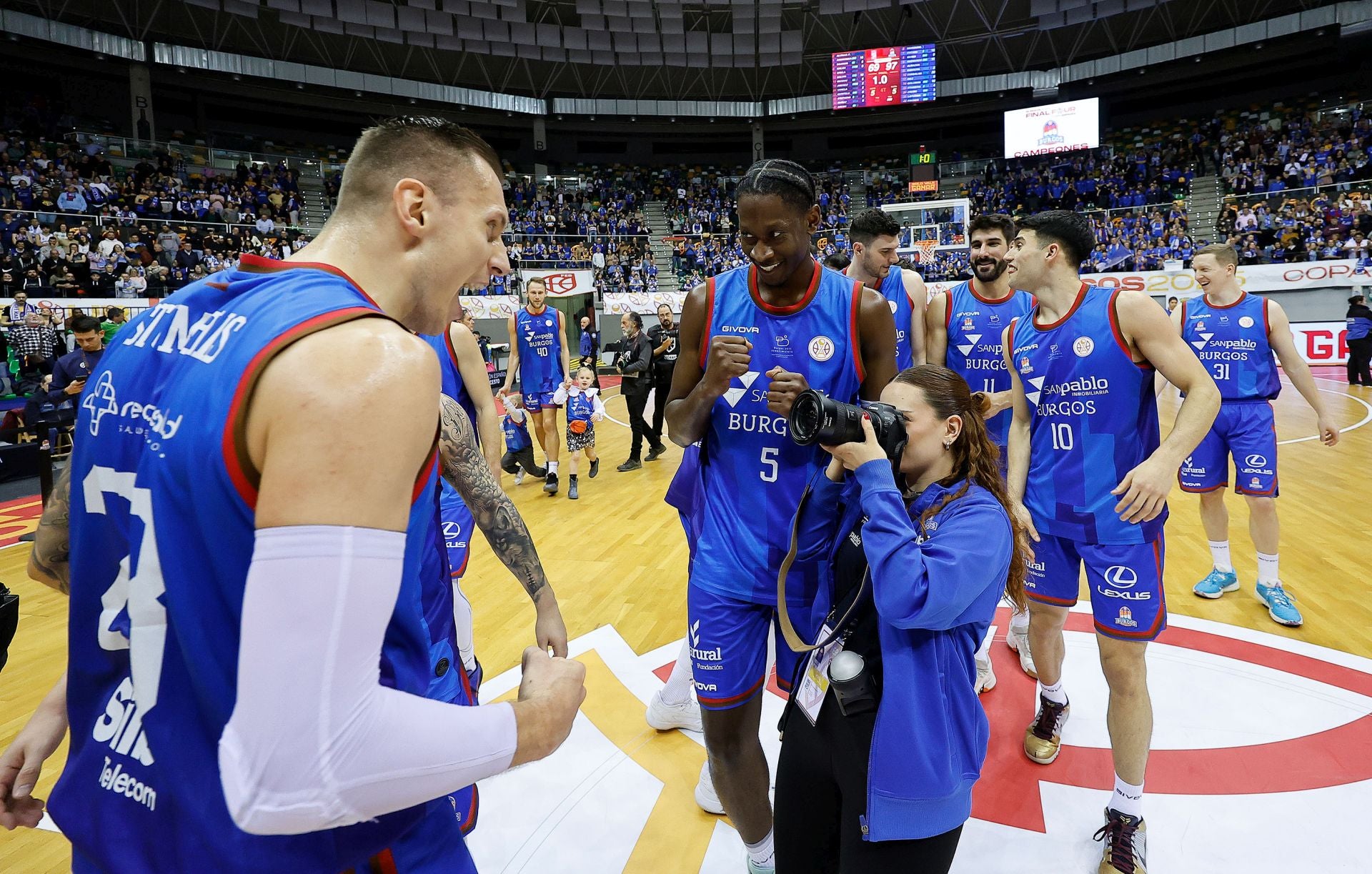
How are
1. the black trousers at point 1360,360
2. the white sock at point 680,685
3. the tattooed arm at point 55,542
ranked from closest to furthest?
1. the tattooed arm at point 55,542
2. the white sock at point 680,685
3. the black trousers at point 1360,360

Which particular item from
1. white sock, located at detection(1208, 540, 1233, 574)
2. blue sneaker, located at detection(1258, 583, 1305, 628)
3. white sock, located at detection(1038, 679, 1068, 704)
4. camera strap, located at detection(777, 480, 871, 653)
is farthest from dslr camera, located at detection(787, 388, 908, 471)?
white sock, located at detection(1208, 540, 1233, 574)

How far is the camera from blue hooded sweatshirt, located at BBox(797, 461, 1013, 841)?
5.14 ft

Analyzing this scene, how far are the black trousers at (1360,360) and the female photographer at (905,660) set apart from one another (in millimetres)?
15657

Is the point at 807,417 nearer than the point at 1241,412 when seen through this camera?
Yes

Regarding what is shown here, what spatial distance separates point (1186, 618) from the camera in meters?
4.21

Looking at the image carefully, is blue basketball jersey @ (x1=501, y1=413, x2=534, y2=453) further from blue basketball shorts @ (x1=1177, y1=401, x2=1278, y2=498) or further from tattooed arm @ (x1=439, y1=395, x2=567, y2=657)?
tattooed arm @ (x1=439, y1=395, x2=567, y2=657)

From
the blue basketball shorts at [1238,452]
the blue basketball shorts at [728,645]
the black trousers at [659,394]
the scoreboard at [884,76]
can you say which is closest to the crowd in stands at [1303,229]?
the scoreboard at [884,76]

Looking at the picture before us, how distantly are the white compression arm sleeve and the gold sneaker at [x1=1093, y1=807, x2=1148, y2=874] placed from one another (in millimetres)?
2440

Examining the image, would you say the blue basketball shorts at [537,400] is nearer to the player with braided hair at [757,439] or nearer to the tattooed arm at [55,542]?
the player with braided hair at [757,439]

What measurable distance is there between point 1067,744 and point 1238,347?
312 centimetres

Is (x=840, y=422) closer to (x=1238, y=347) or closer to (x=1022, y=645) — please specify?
(x=1022, y=645)

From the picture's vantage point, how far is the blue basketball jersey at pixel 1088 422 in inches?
105

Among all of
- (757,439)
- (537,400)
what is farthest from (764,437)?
(537,400)

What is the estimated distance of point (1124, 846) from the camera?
2344 mm
